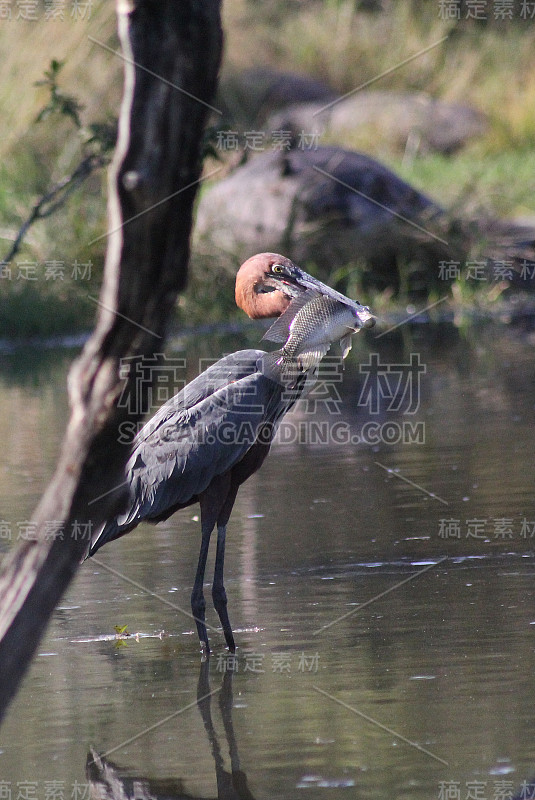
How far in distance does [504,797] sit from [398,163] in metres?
19.6

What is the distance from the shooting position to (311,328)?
574 centimetres

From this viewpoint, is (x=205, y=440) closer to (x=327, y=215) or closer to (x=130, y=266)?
(x=130, y=266)

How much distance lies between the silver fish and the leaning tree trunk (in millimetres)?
2665

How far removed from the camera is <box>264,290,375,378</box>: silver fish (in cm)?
566

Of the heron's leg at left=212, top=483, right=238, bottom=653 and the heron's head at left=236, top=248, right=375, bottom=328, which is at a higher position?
the heron's head at left=236, top=248, right=375, bottom=328

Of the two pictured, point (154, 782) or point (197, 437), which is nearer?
point (154, 782)

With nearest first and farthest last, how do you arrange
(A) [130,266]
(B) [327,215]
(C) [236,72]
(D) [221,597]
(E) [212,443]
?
(A) [130,266]
(D) [221,597]
(E) [212,443]
(B) [327,215]
(C) [236,72]

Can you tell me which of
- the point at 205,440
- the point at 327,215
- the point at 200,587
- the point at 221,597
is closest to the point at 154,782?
the point at 221,597

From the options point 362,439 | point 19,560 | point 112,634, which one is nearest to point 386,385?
point 362,439

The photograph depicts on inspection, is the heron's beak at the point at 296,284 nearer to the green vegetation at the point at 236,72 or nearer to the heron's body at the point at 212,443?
the heron's body at the point at 212,443

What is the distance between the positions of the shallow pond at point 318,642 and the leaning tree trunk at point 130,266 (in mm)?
1228

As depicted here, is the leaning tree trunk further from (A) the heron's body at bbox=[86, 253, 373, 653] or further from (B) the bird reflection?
(A) the heron's body at bbox=[86, 253, 373, 653]

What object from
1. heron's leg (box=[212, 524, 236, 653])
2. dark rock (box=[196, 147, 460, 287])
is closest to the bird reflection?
heron's leg (box=[212, 524, 236, 653])

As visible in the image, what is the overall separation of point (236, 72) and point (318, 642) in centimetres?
2126
